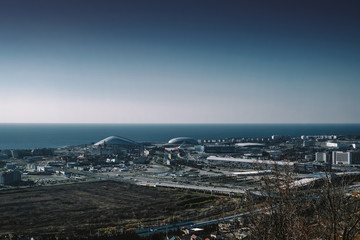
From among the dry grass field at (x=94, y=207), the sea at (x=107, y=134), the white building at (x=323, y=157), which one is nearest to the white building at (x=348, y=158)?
the white building at (x=323, y=157)

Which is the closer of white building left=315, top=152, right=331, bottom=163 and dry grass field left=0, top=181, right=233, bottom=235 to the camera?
dry grass field left=0, top=181, right=233, bottom=235

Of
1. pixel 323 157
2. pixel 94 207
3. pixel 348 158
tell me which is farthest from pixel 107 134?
pixel 94 207

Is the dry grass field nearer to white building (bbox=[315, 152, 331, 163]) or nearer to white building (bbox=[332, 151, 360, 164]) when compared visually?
white building (bbox=[315, 152, 331, 163])

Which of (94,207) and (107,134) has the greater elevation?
(107,134)

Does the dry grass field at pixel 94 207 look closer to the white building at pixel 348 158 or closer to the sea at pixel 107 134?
the white building at pixel 348 158

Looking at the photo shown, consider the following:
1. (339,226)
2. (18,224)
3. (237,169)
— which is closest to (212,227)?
(18,224)

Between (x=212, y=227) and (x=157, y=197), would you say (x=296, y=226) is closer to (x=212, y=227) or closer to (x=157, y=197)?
(x=212, y=227)

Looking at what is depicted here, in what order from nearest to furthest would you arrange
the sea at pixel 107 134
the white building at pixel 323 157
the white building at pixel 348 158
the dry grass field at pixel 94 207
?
the dry grass field at pixel 94 207 < the white building at pixel 348 158 < the white building at pixel 323 157 < the sea at pixel 107 134

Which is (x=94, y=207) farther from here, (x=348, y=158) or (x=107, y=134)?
(x=107, y=134)

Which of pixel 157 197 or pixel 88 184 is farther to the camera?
pixel 88 184

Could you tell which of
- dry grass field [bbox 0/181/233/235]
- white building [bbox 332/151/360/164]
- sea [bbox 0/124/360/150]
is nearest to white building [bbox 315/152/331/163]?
white building [bbox 332/151/360/164]

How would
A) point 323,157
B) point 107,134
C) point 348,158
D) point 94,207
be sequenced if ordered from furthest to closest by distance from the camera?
point 107,134, point 323,157, point 348,158, point 94,207
